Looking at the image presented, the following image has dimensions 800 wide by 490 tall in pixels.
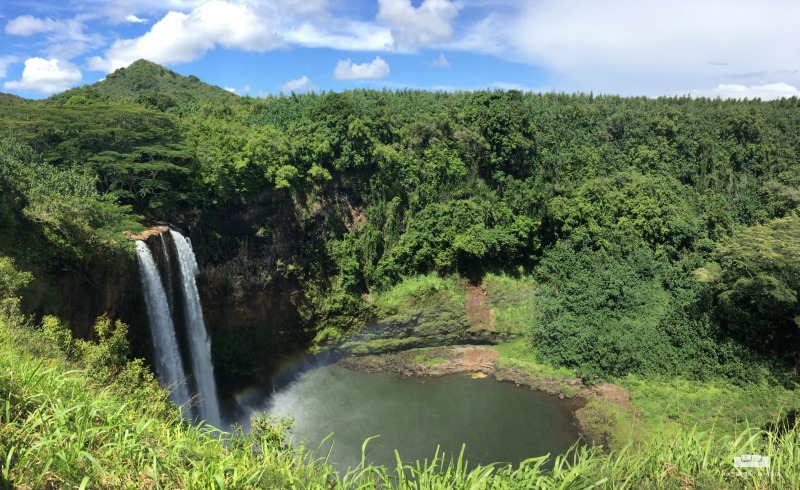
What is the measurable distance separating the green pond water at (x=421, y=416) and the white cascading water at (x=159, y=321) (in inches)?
184

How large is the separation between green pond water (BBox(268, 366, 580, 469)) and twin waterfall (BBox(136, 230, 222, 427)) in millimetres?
3004

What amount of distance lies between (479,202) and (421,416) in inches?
452

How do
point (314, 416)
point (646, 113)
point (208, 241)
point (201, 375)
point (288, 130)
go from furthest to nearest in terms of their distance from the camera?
point (646, 113), point (288, 130), point (208, 241), point (314, 416), point (201, 375)

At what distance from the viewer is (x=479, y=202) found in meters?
23.7

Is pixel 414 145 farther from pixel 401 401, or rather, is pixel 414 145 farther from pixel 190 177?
pixel 401 401

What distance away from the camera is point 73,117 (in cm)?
1623

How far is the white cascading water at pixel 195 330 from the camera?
1562cm

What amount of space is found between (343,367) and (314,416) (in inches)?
144

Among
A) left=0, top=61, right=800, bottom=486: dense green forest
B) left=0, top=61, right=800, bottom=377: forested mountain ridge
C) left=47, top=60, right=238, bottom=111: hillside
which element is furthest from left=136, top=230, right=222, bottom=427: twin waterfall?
left=47, top=60, right=238, bottom=111: hillside

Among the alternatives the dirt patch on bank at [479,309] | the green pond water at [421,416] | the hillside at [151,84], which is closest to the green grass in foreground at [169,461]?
the green pond water at [421,416]

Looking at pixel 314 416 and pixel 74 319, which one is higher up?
pixel 74 319

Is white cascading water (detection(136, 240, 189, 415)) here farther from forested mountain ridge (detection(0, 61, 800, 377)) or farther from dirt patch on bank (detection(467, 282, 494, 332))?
dirt patch on bank (detection(467, 282, 494, 332))

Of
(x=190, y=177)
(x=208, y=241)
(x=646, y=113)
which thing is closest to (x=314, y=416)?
(x=208, y=241)

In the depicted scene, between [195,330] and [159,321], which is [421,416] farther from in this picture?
[159,321]
